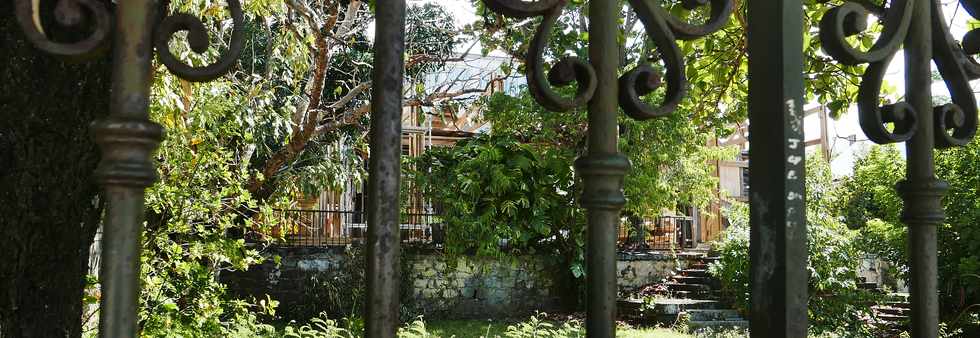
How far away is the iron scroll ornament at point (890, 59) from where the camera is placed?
1.33m

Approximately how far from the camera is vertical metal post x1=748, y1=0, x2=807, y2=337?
3.98 feet

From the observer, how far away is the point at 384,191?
1041mm

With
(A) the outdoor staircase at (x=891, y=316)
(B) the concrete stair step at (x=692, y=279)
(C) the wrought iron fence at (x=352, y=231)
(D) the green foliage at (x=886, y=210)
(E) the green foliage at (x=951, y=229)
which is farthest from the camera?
(B) the concrete stair step at (x=692, y=279)

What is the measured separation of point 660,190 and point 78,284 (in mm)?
11290

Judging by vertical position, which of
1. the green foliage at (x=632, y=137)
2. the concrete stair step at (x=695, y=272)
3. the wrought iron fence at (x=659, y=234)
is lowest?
the concrete stair step at (x=695, y=272)

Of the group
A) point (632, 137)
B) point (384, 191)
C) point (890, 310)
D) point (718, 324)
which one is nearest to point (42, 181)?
point (384, 191)

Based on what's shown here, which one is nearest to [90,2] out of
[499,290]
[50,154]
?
[50,154]

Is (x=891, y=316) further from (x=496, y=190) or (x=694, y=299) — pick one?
(x=496, y=190)

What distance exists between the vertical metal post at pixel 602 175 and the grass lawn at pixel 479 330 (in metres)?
8.71

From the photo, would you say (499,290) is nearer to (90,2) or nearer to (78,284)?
(78,284)

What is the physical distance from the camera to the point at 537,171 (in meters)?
12.4

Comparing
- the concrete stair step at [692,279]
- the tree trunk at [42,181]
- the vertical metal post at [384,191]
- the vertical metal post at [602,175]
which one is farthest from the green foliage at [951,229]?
the vertical metal post at [384,191]

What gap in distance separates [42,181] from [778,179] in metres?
1.55

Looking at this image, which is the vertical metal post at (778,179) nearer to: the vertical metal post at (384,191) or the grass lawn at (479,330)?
the vertical metal post at (384,191)
